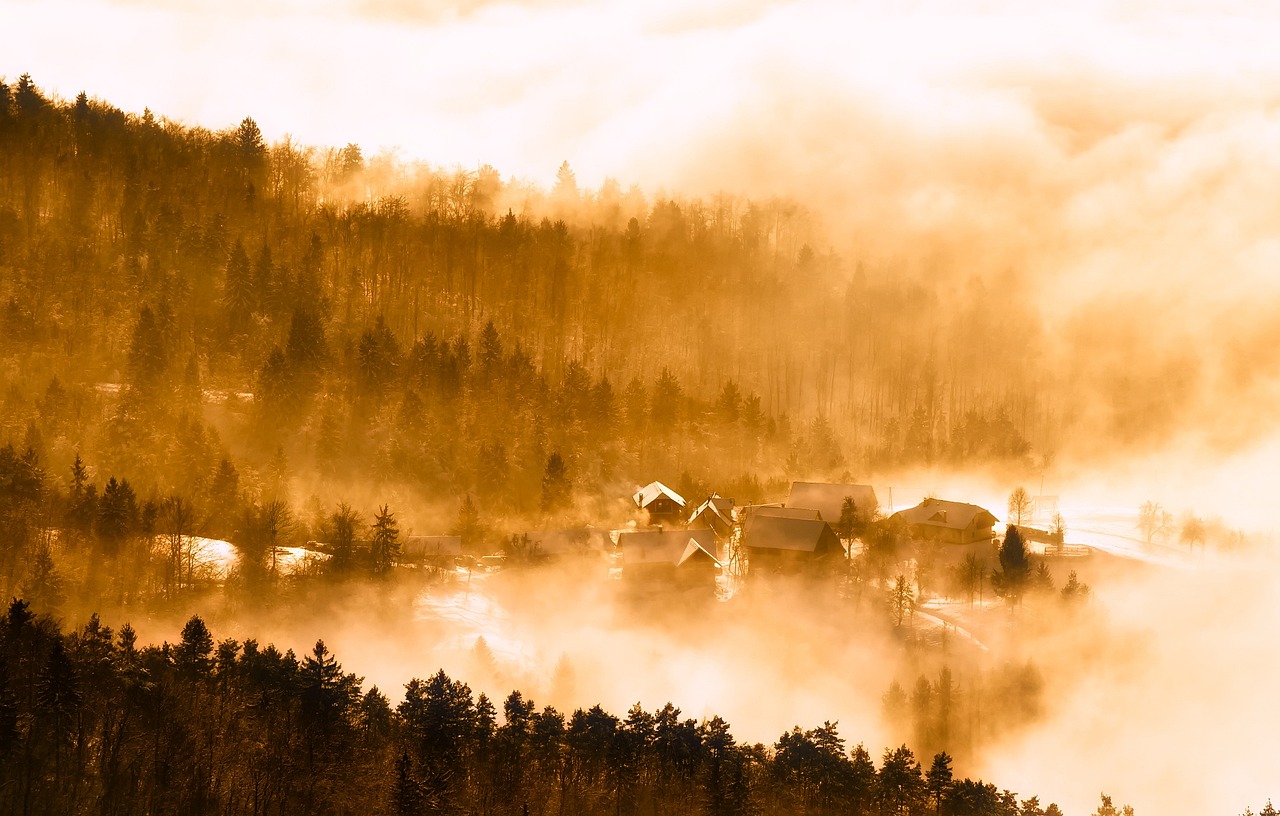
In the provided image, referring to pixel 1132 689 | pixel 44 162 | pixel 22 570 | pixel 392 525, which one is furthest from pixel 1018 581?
pixel 44 162

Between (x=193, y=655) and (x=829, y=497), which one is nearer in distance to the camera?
(x=193, y=655)

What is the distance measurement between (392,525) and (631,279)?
254 ft

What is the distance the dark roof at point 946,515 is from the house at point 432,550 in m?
44.8

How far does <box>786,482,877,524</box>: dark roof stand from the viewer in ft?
333

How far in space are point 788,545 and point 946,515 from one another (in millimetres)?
20379

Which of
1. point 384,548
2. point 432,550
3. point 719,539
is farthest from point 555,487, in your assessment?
point 384,548

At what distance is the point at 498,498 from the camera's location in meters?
97.6

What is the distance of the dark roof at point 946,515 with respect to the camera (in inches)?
3834

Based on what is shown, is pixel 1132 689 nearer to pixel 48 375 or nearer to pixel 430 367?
pixel 430 367

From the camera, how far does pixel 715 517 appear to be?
321ft

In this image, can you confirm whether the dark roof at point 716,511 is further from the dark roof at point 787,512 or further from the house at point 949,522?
the house at point 949,522

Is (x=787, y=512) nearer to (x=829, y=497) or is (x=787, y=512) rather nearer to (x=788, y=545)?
(x=788, y=545)

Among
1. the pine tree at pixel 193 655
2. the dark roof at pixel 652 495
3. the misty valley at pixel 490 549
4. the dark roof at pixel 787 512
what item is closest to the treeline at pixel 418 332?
the misty valley at pixel 490 549

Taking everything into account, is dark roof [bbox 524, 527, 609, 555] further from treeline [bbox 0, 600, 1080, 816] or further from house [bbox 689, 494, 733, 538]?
treeline [bbox 0, 600, 1080, 816]
